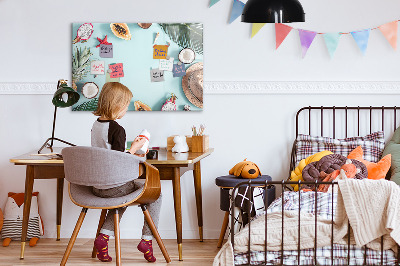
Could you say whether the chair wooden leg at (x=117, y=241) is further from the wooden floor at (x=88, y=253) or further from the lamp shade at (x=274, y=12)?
the lamp shade at (x=274, y=12)

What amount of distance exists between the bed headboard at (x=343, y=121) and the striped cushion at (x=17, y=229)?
6.44ft

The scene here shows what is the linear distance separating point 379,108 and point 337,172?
835 millimetres

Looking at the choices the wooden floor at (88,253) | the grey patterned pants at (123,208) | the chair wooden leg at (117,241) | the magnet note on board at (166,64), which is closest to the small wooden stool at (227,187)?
the wooden floor at (88,253)

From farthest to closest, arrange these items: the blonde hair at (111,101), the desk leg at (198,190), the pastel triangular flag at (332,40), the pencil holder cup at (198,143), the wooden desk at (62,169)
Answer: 1. the pastel triangular flag at (332,40)
2. the desk leg at (198,190)
3. the pencil holder cup at (198,143)
4. the wooden desk at (62,169)
5. the blonde hair at (111,101)

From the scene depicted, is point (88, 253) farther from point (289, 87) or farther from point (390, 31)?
point (390, 31)

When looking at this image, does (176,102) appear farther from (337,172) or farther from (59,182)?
(337,172)

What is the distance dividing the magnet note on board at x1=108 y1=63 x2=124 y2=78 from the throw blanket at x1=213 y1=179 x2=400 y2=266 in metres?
1.80

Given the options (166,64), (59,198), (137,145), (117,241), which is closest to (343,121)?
(166,64)

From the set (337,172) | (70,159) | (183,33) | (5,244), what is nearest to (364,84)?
(337,172)

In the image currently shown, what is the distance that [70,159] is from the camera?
3.28 meters

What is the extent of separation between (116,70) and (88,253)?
Answer: 4.27 ft

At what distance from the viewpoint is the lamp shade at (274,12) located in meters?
3.07

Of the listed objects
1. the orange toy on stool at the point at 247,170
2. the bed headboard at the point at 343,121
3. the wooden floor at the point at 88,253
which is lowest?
the wooden floor at the point at 88,253

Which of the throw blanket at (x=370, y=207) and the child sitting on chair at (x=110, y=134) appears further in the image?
the child sitting on chair at (x=110, y=134)
